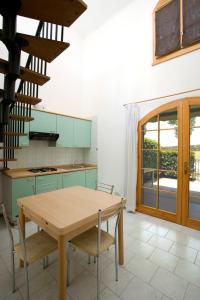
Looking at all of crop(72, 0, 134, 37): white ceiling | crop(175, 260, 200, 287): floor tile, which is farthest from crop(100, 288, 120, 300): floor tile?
crop(72, 0, 134, 37): white ceiling

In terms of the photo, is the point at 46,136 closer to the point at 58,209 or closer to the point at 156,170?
the point at 58,209

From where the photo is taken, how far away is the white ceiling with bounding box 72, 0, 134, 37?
3.62m

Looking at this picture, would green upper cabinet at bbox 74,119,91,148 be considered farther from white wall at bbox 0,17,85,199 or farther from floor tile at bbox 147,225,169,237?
floor tile at bbox 147,225,169,237

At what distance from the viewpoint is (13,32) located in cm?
139

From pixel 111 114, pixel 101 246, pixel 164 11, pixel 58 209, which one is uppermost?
pixel 164 11

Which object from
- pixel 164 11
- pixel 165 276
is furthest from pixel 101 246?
pixel 164 11

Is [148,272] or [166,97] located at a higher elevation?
[166,97]

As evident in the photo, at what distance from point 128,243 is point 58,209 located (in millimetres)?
1301

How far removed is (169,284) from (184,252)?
66 centimetres

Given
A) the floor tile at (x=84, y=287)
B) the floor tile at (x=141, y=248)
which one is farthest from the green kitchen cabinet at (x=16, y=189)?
the floor tile at (x=141, y=248)

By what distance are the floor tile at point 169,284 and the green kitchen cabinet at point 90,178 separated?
8.07ft

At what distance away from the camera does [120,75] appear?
3.78 m

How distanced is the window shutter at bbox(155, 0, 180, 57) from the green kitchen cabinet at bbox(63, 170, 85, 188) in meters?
2.93

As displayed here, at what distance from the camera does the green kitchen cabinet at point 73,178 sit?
3.51 metres
